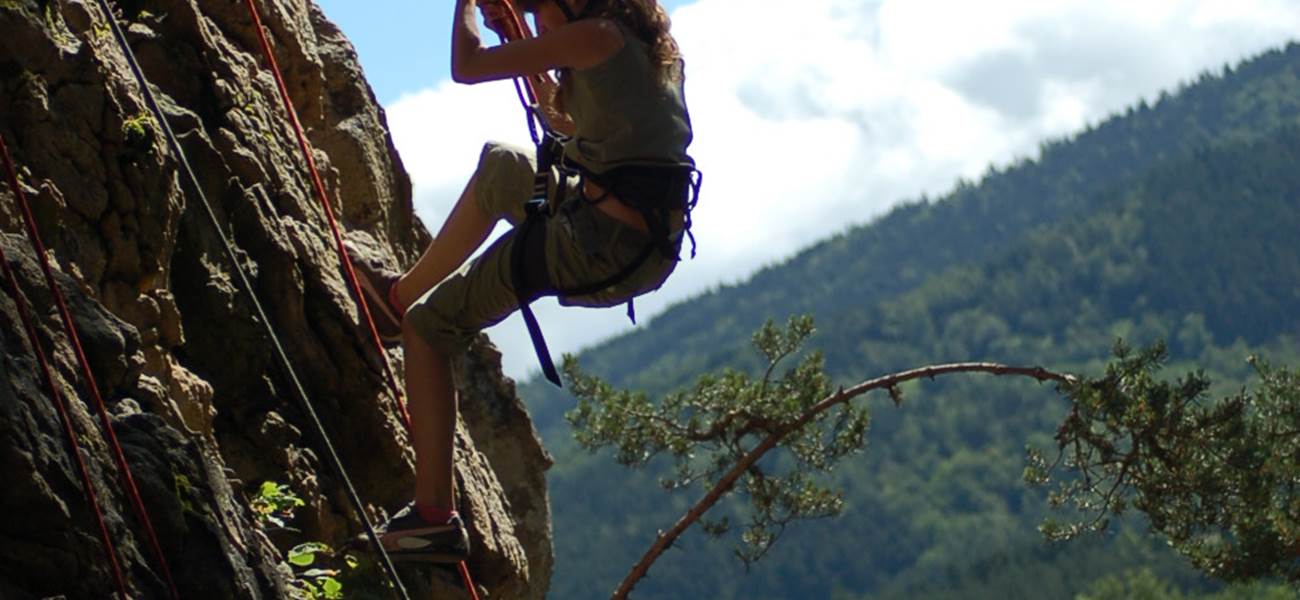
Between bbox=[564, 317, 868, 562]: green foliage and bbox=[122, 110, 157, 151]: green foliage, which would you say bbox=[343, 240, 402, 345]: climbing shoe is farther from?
bbox=[564, 317, 868, 562]: green foliage

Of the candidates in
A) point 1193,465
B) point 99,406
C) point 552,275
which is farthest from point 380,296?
point 1193,465

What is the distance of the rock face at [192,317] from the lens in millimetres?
4414

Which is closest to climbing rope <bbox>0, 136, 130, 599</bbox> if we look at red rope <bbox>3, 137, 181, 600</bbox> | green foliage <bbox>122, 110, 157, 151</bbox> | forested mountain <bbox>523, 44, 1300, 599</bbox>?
red rope <bbox>3, 137, 181, 600</bbox>

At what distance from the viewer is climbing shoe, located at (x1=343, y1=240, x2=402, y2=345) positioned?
6676 mm

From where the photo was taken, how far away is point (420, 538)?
18.9 ft

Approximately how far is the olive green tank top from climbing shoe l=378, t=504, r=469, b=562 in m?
1.22

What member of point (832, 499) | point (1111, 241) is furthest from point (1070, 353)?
point (832, 499)

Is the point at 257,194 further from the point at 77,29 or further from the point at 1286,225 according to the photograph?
the point at 1286,225

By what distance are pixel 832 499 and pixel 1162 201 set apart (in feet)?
567

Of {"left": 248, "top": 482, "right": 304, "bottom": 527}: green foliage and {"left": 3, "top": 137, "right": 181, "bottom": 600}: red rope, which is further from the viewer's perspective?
{"left": 248, "top": 482, "right": 304, "bottom": 527}: green foliage

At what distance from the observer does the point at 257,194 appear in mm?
6699

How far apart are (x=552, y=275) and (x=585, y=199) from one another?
24cm

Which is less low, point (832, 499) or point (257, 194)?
point (257, 194)

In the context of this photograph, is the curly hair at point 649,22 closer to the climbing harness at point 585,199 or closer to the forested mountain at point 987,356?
the climbing harness at point 585,199
